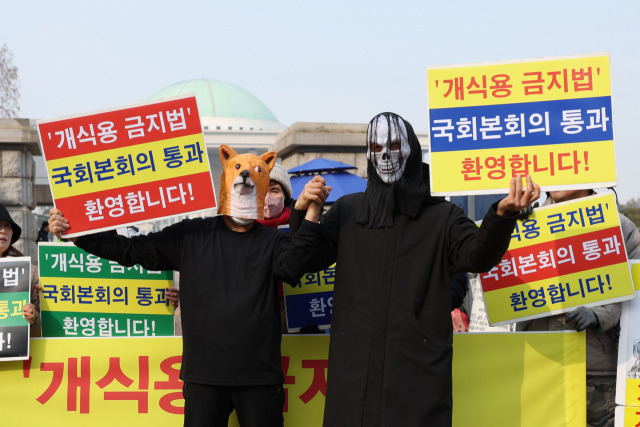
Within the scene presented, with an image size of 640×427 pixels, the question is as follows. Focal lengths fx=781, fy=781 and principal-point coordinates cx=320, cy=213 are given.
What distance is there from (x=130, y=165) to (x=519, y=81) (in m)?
1.93

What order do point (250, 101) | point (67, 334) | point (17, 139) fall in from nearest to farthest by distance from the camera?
point (67, 334) → point (17, 139) → point (250, 101)

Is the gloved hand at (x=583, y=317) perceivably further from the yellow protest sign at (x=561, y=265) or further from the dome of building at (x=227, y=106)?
the dome of building at (x=227, y=106)

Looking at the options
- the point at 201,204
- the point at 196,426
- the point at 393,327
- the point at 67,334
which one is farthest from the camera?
the point at 67,334

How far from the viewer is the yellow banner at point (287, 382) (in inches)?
161

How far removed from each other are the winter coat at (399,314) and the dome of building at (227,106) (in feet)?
286

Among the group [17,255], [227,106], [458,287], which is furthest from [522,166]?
[227,106]

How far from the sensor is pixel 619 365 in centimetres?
402

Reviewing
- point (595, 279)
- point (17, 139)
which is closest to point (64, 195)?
point (595, 279)

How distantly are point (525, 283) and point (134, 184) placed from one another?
2067 millimetres

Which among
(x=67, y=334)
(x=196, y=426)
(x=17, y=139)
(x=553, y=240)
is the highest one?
(x=17, y=139)

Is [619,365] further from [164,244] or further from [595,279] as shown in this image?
[164,244]

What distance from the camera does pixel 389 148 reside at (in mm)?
3254

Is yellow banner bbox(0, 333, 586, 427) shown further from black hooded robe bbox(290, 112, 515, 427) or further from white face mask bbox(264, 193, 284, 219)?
black hooded robe bbox(290, 112, 515, 427)

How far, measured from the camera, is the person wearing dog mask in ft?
11.2
